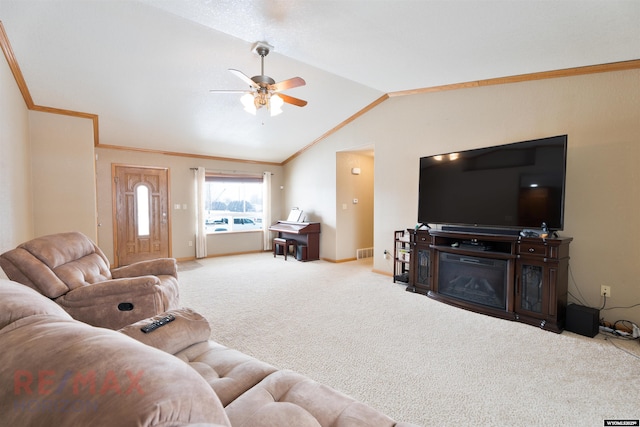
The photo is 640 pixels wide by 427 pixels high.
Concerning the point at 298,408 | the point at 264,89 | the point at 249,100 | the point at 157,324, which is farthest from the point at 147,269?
the point at 298,408

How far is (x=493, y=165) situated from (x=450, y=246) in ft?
3.49

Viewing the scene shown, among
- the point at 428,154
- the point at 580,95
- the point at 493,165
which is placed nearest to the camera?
the point at 580,95

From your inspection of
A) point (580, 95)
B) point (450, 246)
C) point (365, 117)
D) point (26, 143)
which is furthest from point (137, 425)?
point (365, 117)

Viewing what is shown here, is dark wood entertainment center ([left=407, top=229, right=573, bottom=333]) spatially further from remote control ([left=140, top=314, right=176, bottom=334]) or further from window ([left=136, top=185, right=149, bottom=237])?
window ([left=136, top=185, right=149, bottom=237])

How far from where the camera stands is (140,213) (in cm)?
584

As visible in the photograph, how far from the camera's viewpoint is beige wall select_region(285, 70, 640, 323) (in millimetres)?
2814

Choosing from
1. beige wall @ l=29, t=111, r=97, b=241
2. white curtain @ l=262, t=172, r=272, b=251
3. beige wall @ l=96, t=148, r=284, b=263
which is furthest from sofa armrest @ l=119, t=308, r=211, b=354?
white curtain @ l=262, t=172, r=272, b=251

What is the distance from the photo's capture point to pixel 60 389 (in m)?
0.52

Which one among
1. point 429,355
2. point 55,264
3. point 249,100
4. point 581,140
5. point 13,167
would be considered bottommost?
point 429,355

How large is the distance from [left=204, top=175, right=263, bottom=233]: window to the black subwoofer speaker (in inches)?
239

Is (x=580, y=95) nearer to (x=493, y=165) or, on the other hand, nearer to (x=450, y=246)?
(x=493, y=165)

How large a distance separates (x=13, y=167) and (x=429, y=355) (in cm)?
427

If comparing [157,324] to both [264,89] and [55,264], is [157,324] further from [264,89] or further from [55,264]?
[264,89]

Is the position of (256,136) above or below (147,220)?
above
